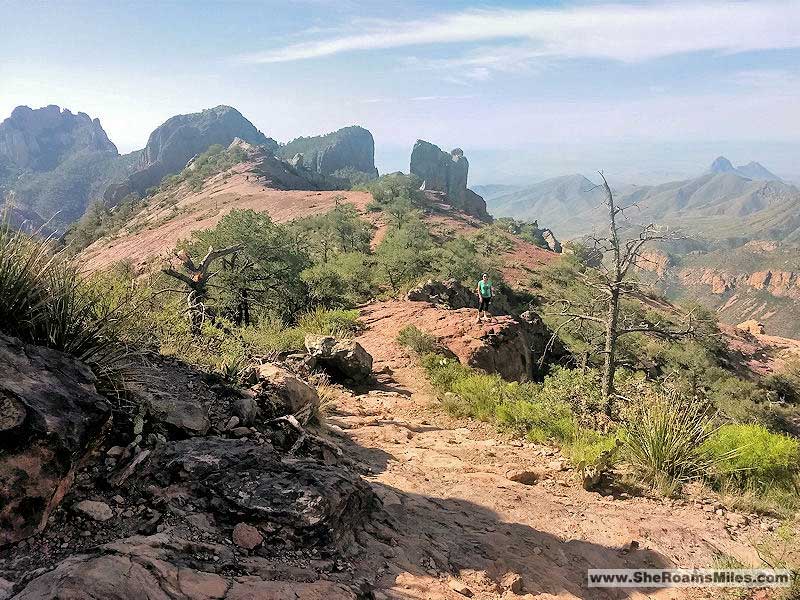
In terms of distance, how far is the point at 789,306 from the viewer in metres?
101

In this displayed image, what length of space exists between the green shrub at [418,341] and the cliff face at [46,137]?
167 m

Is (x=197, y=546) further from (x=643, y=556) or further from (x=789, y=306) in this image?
(x=789, y=306)

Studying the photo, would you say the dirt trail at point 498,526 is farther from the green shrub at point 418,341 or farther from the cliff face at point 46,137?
the cliff face at point 46,137

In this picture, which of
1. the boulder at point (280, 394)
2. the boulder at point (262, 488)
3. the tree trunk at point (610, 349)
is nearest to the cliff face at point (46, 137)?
the boulder at point (280, 394)

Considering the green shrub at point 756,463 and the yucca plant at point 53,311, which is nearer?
the yucca plant at point 53,311

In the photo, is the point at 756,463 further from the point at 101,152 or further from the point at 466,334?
the point at 101,152

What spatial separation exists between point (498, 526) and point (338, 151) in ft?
415

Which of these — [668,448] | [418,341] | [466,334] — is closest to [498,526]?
[668,448]

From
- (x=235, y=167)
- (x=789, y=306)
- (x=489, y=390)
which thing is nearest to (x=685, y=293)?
(x=789, y=306)

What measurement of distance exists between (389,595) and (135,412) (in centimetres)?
214

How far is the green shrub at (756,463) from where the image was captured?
5.47m

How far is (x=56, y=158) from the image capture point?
481 feet

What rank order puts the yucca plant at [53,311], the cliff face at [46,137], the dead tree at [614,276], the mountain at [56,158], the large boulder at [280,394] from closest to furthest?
the yucca plant at [53,311]
the large boulder at [280,394]
the dead tree at [614,276]
the mountain at [56,158]
the cliff face at [46,137]

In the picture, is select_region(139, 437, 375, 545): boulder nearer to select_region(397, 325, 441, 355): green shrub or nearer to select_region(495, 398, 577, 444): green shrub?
select_region(495, 398, 577, 444): green shrub
